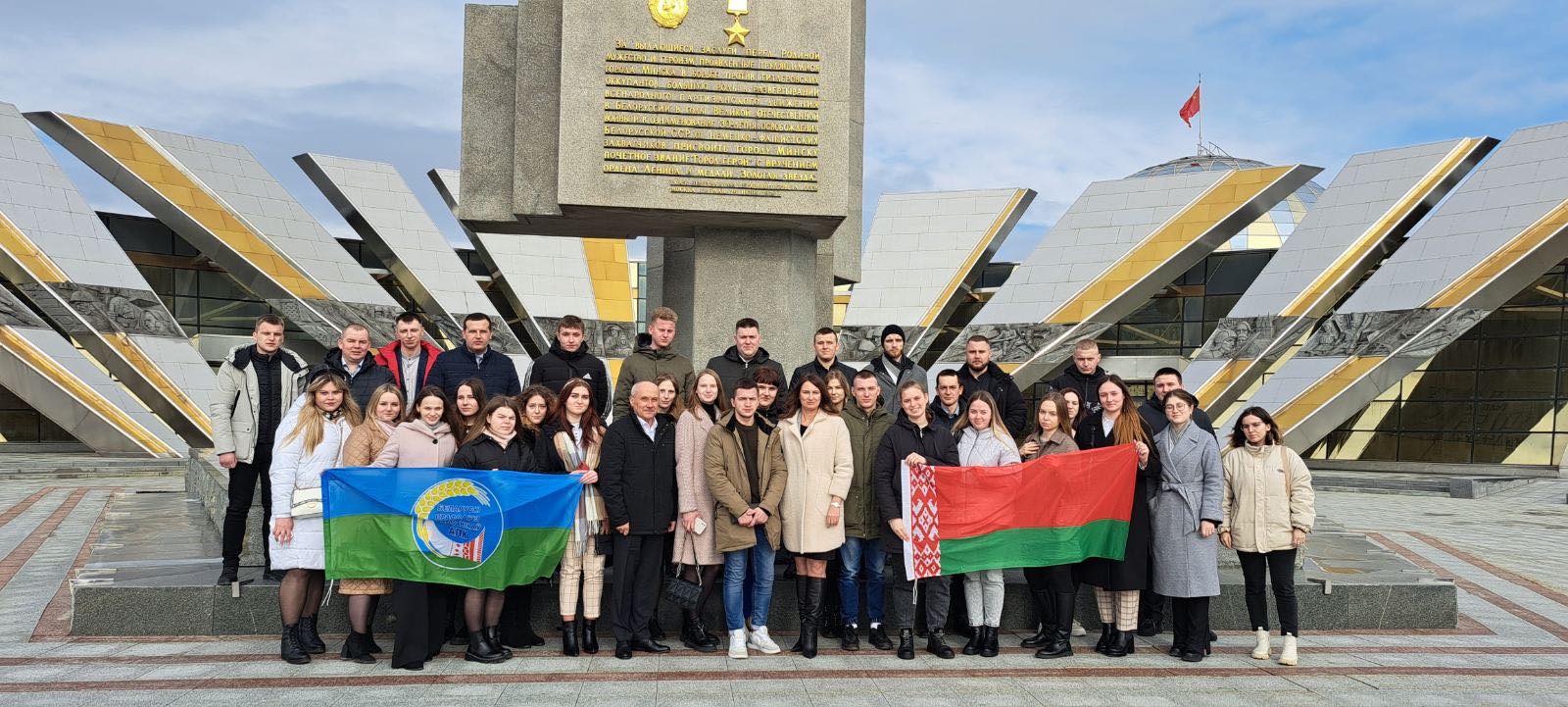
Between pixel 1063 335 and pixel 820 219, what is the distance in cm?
1411

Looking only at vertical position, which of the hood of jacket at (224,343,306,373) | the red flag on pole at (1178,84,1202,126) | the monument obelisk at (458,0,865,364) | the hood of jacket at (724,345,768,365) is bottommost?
the hood of jacket at (224,343,306,373)

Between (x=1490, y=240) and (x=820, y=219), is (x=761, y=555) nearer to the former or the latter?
(x=820, y=219)

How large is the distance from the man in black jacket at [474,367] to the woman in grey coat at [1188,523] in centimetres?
371

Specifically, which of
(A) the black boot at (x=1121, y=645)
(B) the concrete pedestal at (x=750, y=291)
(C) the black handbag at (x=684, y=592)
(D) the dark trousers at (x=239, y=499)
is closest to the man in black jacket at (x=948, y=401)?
(A) the black boot at (x=1121, y=645)

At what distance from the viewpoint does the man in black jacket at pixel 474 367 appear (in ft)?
20.5

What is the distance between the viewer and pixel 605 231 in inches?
355

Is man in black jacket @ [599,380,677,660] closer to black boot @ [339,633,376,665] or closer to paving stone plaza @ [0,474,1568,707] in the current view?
paving stone plaza @ [0,474,1568,707]

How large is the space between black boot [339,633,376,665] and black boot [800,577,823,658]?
2153 millimetres

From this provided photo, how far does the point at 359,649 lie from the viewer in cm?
526

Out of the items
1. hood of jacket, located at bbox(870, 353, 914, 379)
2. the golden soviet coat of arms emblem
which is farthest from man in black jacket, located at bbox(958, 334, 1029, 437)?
the golden soviet coat of arms emblem

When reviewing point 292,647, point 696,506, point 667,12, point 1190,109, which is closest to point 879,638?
point 696,506

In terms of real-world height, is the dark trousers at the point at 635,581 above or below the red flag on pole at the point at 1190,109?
below

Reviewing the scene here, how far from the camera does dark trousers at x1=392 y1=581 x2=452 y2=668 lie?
16.9ft

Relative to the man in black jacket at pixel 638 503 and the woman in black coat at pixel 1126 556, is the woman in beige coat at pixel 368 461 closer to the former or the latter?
the man in black jacket at pixel 638 503
